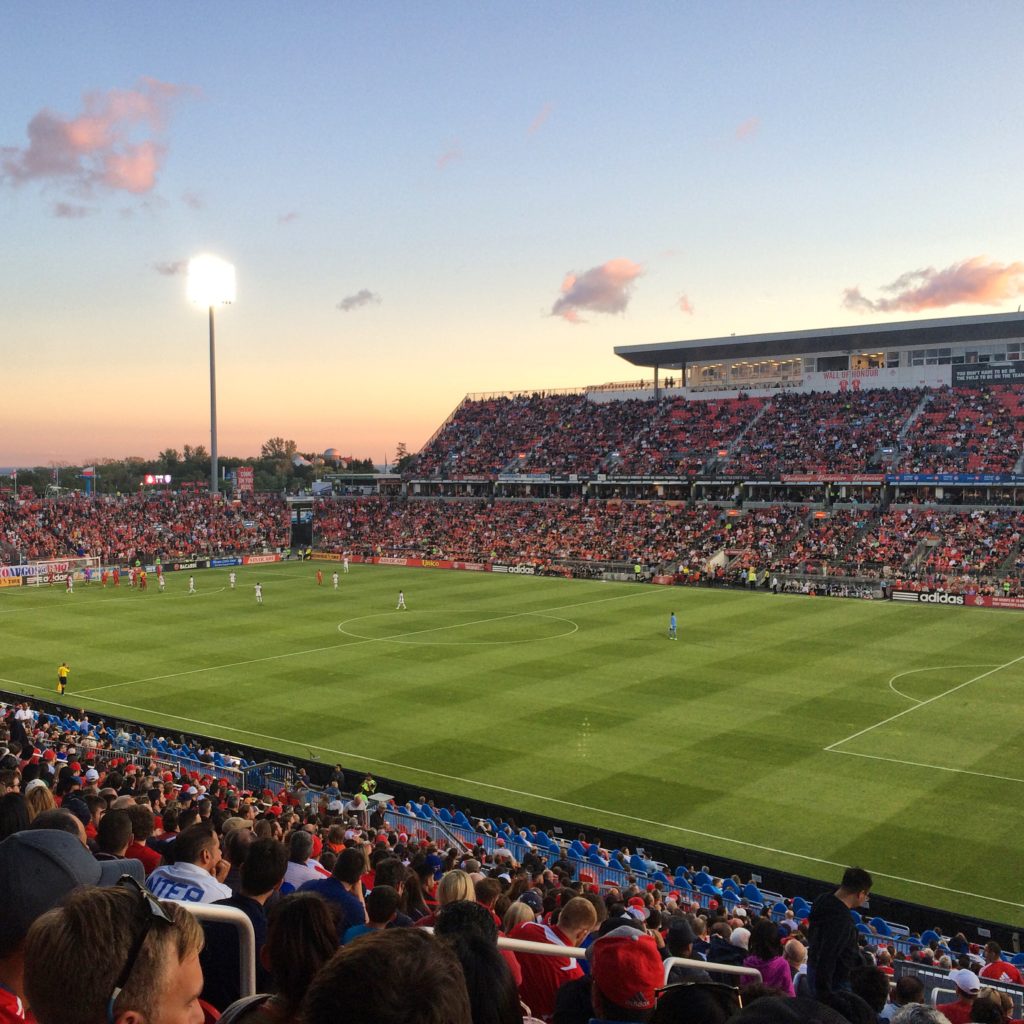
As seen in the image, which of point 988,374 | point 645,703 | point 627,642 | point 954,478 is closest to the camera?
point 645,703

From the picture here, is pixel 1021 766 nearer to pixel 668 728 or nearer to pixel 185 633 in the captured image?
pixel 668 728

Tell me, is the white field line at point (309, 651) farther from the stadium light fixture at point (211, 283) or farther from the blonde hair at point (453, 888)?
the stadium light fixture at point (211, 283)

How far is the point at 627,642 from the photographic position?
42781 mm

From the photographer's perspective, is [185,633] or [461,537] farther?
[461,537]

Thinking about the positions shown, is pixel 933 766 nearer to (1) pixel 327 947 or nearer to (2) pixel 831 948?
(2) pixel 831 948

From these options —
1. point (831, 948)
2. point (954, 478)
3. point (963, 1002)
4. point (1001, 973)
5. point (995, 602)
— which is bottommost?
point (995, 602)

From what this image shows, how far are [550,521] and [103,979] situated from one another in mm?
77422

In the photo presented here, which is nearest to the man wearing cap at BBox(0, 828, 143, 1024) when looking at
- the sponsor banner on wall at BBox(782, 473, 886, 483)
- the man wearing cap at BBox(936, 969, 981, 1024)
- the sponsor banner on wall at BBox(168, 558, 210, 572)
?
the man wearing cap at BBox(936, 969, 981, 1024)

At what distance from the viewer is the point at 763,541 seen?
66562 millimetres

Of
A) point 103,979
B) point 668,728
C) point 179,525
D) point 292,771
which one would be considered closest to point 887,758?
point 668,728

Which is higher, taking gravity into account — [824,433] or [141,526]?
[824,433]

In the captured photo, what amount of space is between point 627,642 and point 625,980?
3891cm

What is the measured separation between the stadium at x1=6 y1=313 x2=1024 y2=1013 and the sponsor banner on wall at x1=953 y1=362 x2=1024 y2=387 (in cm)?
26

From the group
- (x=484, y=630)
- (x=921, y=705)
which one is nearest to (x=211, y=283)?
(x=484, y=630)
